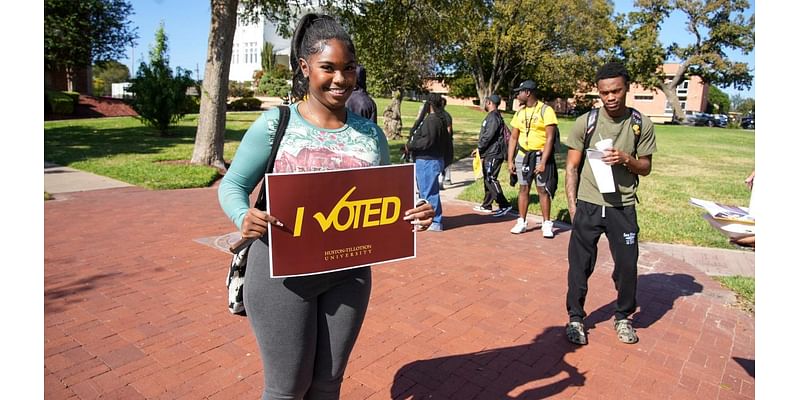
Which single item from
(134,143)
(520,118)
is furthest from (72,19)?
(520,118)

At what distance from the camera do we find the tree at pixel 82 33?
29734 millimetres

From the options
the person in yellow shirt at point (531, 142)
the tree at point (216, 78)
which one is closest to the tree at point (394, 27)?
the tree at point (216, 78)

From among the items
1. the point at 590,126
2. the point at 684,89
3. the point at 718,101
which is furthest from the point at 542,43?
the point at 718,101

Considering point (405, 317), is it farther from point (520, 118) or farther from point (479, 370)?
point (520, 118)

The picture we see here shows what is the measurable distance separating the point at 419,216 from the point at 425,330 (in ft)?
7.36

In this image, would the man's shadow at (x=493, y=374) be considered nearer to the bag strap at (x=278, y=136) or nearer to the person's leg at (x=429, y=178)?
the bag strap at (x=278, y=136)

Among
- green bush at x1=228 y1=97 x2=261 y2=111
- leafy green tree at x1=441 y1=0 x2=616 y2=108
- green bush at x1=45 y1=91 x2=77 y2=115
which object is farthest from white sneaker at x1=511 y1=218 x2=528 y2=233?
leafy green tree at x1=441 y1=0 x2=616 y2=108

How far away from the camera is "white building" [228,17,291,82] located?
64.8 meters

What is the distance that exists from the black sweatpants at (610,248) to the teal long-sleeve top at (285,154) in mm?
2477

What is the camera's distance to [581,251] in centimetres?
416

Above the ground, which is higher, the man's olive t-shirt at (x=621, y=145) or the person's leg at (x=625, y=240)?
the man's olive t-shirt at (x=621, y=145)

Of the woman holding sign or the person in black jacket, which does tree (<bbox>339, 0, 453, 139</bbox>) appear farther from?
the woman holding sign

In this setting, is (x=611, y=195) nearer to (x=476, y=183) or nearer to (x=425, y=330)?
(x=425, y=330)

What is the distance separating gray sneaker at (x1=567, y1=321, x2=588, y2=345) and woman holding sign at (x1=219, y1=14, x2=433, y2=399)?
2.42 metres
